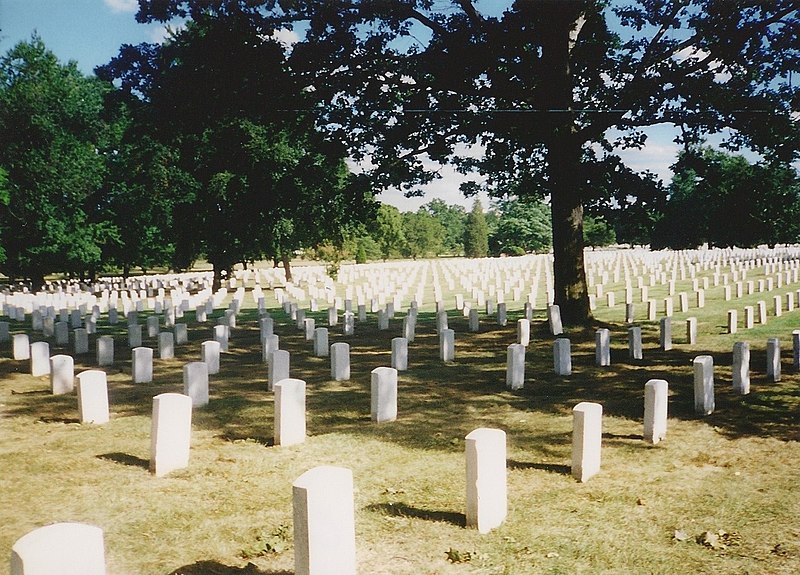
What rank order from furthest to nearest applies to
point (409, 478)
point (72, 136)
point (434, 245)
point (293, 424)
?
1. point (434, 245)
2. point (72, 136)
3. point (293, 424)
4. point (409, 478)

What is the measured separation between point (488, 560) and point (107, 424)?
18.1ft

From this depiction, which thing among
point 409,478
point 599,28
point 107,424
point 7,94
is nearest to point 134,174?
point 7,94

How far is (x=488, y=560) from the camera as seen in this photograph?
3.93 metres

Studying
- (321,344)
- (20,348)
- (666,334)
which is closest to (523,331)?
(666,334)

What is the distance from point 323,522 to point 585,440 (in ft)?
9.42

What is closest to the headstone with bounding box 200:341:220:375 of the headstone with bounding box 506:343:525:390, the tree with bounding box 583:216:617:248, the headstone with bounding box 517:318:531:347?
the headstone with bounding box 506:343:525:390

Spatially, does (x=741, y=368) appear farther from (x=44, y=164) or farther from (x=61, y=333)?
(x=44, y=164)

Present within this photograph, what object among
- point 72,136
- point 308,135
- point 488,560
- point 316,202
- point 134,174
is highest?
point 72,136

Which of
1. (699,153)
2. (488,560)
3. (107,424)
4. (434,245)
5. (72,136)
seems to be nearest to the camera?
(488,560)

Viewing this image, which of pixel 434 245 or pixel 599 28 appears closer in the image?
pixel 599 28

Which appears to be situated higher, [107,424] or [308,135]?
[308,135]

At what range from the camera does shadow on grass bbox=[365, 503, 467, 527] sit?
14.8ft

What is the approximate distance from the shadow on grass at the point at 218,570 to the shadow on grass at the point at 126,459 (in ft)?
7.21

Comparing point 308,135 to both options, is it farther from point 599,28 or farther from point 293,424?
point 293,424
